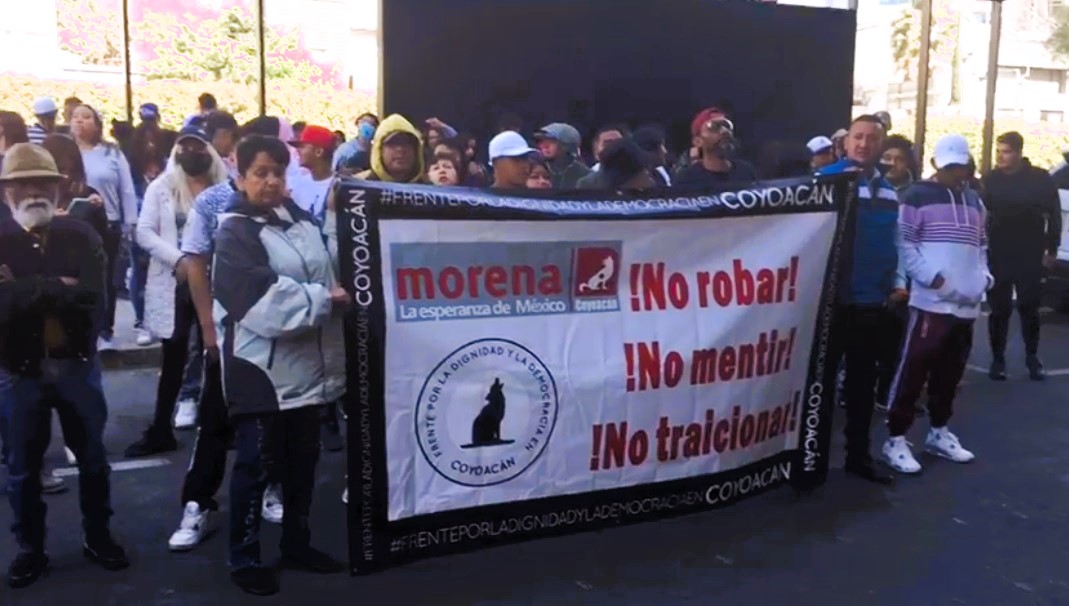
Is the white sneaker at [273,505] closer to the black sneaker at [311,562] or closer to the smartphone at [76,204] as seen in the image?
the black sneaker at [311,562]

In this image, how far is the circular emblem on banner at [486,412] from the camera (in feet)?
13.7

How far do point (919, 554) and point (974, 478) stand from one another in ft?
4.34

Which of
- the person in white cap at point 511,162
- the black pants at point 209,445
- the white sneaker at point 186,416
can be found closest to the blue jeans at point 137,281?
the white sneaker at point 186,416

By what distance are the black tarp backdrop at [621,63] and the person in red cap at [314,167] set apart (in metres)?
2.60

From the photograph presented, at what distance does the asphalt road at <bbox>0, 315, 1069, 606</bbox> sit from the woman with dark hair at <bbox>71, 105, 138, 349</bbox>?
2581mm

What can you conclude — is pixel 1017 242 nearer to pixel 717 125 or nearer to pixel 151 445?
pixel 717 125

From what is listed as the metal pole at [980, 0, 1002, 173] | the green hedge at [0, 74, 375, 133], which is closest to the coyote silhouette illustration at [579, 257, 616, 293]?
the metal pole at [980, 0, 1002, 173]

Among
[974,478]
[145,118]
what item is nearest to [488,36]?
[145,118]

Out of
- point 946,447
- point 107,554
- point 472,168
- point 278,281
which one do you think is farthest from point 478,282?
point 472,168

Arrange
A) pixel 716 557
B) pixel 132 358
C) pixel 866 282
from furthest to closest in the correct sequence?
pixel 132 358 → pixel 866 282 → pixel 716 557

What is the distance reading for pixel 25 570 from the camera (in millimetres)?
4191

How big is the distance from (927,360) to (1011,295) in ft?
10.2

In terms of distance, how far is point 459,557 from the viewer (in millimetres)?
4523

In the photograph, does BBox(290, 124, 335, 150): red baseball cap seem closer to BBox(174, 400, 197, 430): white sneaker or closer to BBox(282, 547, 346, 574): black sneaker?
BBox(174, 400, 197, 430): white sneaker
